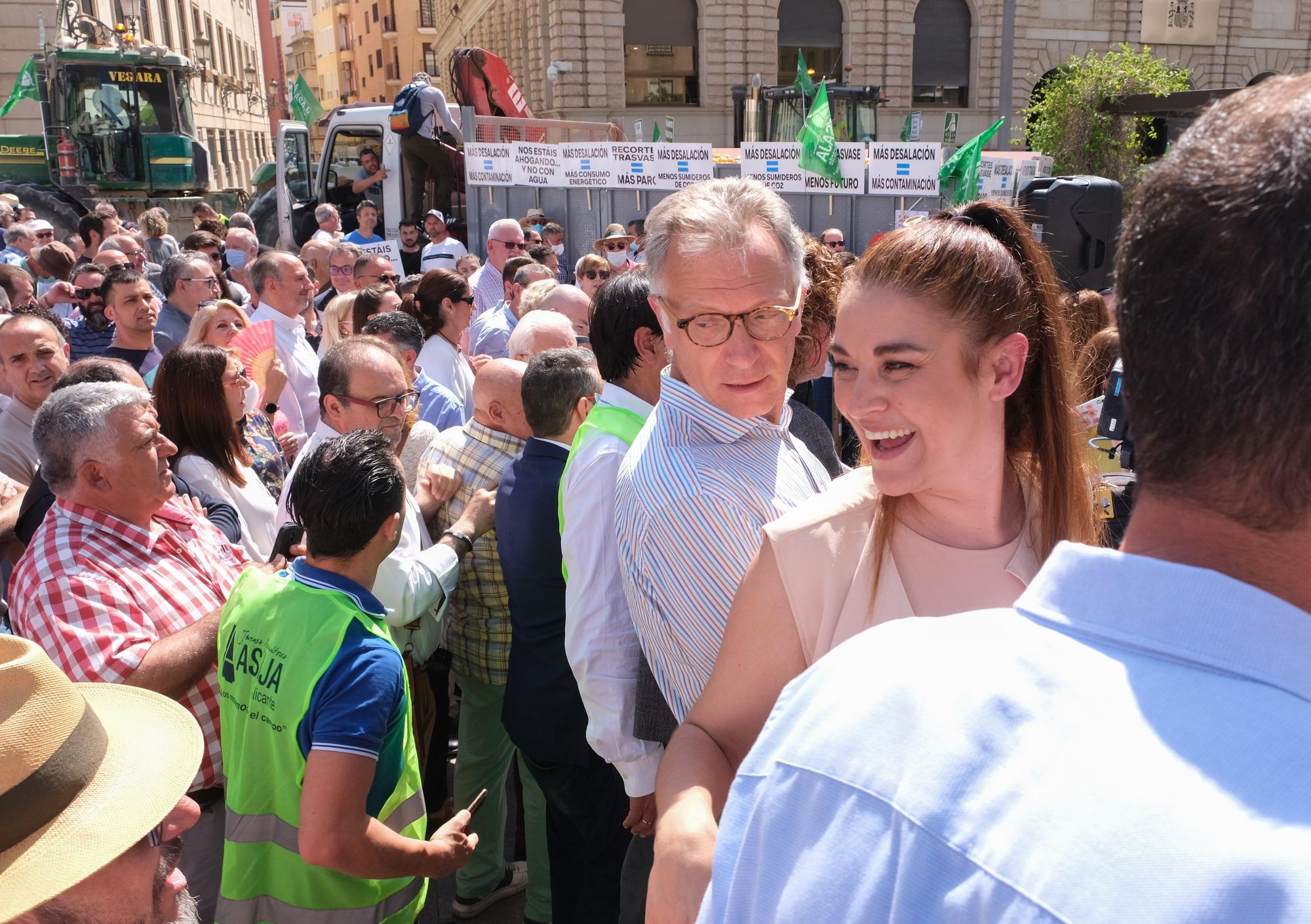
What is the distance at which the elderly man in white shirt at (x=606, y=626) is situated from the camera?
79.8 inches

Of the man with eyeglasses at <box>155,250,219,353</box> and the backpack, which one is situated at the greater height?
the backpack

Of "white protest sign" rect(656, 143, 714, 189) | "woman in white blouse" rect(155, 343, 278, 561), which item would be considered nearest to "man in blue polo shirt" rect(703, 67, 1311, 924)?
"woman in white blouse" rect(155, 343, 278, 561)

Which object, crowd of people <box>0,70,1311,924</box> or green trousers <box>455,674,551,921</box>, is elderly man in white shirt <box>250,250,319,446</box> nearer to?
crowd of people <box>0,70,1311,924</box>

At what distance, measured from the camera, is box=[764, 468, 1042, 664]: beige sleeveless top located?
1.39 m

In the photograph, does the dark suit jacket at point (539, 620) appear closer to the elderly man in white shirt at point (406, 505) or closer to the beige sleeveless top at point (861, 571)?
the elderly man in white shirt at point (406, 505)

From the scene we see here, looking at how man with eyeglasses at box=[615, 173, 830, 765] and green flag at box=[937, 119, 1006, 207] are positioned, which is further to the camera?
green flag at box=[937, 119, 1006, 207]

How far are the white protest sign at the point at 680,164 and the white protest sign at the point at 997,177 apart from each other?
3141 millimetres

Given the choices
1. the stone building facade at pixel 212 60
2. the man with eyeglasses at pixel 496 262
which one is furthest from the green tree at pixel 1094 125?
the stone building facade at pixel 212 60

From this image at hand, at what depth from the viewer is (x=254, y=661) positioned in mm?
2229

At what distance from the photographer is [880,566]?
1438 mm

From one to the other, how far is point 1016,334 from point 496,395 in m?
2.18

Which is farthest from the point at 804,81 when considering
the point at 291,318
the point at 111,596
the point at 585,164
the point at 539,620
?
the point at 111,596

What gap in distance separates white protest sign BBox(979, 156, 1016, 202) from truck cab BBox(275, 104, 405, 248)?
7.01 m

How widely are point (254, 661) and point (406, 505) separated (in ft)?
2.67
